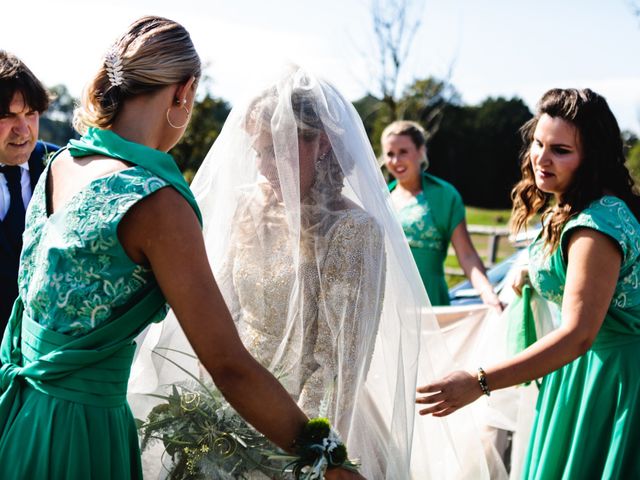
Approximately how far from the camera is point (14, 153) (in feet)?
10.2

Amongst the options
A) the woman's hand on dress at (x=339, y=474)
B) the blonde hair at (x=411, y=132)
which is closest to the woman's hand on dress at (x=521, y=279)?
the woman's hand on dress at (x=339, y=474)

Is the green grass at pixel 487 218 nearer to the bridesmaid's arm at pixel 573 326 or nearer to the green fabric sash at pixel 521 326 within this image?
the green fabric sash at pixel 521 326

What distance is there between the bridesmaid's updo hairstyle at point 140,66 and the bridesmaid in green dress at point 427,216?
12.8ft

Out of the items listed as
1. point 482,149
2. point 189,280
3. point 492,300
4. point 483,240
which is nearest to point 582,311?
point 189,280

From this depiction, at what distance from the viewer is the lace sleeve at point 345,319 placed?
240 centimetres

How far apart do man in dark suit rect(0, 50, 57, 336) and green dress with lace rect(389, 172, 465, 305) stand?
10.5 feet

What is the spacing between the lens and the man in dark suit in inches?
118

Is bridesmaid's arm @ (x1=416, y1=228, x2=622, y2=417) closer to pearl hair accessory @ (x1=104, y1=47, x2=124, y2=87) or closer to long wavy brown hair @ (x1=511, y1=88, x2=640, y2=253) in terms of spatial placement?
long wavy brown hair @ (x1=511, y1=88, x2=640, y2=253)

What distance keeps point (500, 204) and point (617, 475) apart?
79.3 feet

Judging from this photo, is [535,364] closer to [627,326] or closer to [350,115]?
[627,326]

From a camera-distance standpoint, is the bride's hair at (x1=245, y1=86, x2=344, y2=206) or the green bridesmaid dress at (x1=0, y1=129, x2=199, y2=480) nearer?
the green bridesmaid dress at (x1=0, y1=129, x2=199, y2=480)

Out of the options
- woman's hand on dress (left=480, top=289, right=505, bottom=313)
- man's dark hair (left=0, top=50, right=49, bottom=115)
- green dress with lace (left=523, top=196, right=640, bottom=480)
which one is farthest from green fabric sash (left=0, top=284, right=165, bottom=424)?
woman's hand on dress (left=480, top=289, right=505, bottom=313)

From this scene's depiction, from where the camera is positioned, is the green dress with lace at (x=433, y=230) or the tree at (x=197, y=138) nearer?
the green dress with lace at (x=433, y=230)

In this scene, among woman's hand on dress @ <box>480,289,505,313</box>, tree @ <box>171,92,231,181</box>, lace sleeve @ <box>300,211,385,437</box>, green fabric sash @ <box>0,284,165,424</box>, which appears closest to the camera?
green fabric sash @ <box>0,284,165,424</box>
